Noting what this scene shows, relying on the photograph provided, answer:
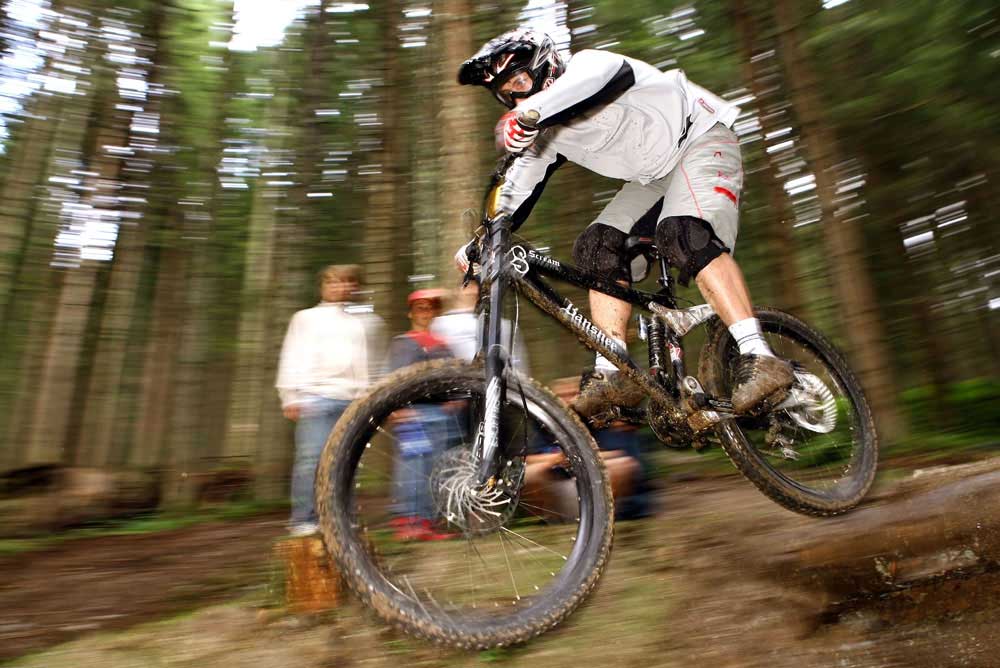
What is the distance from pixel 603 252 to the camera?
2902 millimetres

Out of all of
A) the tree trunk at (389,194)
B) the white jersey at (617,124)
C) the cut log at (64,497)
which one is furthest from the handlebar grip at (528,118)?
the cut log at (64,497)

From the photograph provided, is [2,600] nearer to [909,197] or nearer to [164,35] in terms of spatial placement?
[164,35]

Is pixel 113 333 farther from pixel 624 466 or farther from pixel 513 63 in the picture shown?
pixel 513 63

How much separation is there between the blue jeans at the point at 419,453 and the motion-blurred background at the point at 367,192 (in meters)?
1.96

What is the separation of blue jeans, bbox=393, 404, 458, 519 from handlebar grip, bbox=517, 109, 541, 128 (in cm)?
90

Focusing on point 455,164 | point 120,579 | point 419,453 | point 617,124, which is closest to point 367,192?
point 455,164

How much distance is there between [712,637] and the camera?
2385mm

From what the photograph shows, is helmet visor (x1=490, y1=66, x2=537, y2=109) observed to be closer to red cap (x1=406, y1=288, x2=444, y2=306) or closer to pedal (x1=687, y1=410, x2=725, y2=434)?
pedal (x1=687, y1=410, x2=725, y2=434)

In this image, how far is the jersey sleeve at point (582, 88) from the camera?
2.25 m

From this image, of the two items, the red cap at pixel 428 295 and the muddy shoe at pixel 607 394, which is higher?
the red cap at pixel 428 295

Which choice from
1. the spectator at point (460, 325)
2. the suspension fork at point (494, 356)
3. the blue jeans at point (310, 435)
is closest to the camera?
the suspension fork at point (494, 356)

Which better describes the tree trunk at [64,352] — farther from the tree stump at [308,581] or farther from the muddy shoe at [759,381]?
the muddy shoe at [759,381]

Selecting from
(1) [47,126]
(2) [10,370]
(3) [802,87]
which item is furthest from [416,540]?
(1) [47,126]

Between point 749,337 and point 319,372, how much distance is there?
7.59 feet
